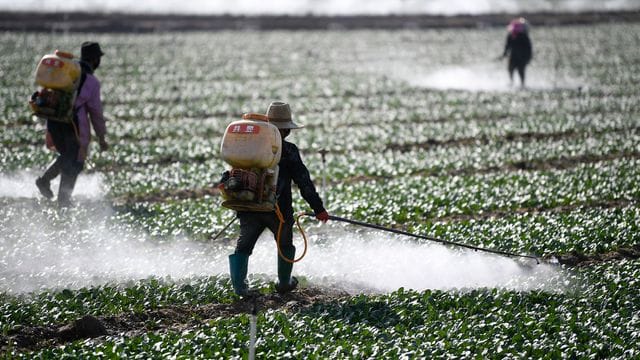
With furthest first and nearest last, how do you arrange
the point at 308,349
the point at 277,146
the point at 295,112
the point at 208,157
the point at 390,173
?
the point at 295,112, the point at 208,157, the point at 390,173, the point at 277,146, the point at 308,349

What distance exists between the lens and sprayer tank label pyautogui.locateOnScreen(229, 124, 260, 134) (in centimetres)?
930

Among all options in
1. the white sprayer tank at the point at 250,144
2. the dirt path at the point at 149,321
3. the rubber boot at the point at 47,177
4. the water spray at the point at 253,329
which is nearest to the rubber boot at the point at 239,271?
the dirt path at the point at 149,321

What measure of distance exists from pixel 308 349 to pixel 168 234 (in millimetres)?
5075

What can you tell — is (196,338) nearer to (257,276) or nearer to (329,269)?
(257,276)

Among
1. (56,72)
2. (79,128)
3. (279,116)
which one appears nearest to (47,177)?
(79,128)

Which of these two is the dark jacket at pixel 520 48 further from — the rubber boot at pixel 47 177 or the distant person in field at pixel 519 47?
the rubber boot at pixel 47 177

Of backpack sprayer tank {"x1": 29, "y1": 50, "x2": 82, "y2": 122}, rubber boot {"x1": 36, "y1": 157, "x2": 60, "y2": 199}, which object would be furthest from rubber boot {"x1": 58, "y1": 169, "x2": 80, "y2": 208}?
backpack sprayer tank {"x1": 29, "y1": 50, "x2": 82, "y2": 122}

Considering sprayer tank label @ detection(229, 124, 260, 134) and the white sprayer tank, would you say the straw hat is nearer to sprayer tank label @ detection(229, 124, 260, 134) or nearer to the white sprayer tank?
the white sprayer tank

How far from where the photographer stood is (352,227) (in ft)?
45.7

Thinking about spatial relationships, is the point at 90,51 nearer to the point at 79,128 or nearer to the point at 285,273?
the point at 79,128

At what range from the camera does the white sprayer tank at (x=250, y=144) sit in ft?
30.5

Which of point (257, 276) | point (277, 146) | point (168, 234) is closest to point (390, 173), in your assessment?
point (168, 234)

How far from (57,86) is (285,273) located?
551 cm

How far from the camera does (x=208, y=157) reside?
19.7 meters
